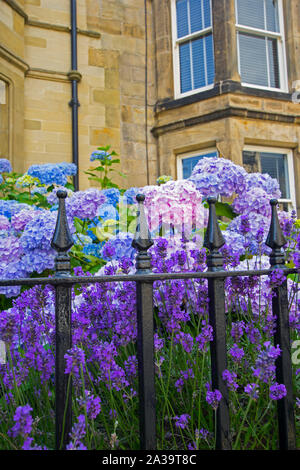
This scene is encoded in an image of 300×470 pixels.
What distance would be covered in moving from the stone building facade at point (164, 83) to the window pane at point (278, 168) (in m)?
0.02

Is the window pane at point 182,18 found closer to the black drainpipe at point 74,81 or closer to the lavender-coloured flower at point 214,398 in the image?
the black drainpipe at point 74,81

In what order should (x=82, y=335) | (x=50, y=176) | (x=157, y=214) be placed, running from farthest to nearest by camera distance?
(x=50, y=176)
(x=157, y=214)
(x=82, y=335)

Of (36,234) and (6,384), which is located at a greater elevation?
(36,234)

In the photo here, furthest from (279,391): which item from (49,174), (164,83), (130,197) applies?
(164,83)

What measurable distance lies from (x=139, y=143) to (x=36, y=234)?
5537mm

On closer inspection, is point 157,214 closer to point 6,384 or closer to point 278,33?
point 6,384

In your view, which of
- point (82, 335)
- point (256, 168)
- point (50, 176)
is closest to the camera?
point (82, 335)

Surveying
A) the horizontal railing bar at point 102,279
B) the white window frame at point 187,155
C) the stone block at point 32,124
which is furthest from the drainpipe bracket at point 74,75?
the horizontal railing bar at point 102,279

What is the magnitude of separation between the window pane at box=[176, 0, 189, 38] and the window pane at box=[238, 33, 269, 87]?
3.11 feet

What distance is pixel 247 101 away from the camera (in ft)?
22.1

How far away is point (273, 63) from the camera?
24.6 ft

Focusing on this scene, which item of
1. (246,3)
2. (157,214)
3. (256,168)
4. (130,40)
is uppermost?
(246,3)

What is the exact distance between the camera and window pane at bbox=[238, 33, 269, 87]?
721 centimetres
